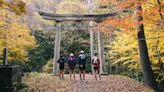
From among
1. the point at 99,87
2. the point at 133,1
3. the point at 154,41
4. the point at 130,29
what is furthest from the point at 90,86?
the point at 154,41

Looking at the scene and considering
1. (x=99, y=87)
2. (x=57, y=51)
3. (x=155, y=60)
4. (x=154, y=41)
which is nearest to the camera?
(x=99, y=87)

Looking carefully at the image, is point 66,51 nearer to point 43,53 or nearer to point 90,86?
point 43,53

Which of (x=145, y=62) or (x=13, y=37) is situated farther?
(x=13, y=37)

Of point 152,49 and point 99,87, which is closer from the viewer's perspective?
point 99,87

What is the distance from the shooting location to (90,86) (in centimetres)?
1285

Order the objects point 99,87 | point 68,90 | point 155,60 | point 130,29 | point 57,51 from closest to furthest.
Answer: point 68,90, point 99,87, point 130,29, point 155,60, point 57,51

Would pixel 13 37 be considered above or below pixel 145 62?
above

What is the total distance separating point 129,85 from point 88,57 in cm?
1497

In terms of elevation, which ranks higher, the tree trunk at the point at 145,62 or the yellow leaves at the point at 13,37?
the yellow leaves at the point at 13,37

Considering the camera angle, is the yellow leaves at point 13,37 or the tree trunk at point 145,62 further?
the yellow leaves at point 13,37

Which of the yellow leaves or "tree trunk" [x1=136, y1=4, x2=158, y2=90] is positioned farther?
the yellow leaves

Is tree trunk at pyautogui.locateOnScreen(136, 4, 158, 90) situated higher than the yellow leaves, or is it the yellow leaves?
the yellow leaves

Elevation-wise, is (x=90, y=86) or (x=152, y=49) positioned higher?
(x=152, y=49)

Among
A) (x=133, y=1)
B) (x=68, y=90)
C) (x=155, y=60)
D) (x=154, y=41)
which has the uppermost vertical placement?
(x=133, y=1)
